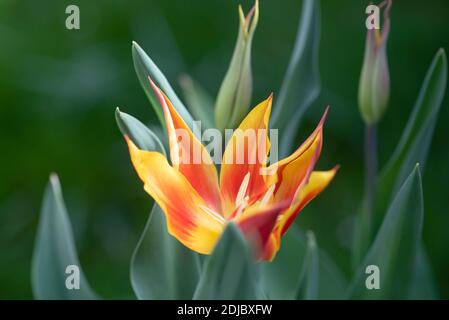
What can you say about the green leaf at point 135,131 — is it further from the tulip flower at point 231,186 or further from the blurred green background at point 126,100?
the blurred green background at point 126,100

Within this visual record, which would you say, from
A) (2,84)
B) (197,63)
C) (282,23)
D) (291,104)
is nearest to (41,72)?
(2,84)

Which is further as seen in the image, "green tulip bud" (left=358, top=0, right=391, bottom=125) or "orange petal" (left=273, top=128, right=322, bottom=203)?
"green tulip bud" (left=358, top=0, right=391, bottom=125)

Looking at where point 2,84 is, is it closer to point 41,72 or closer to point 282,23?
point 41,72

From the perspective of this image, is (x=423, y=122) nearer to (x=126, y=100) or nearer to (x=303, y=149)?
(x=303, y=149)

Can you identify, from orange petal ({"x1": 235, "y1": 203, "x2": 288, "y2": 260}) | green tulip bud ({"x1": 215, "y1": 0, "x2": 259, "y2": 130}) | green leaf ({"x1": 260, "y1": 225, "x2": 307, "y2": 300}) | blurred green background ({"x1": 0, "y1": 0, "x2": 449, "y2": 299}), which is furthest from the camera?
blurred green background ({"x1": 0, "y1": 0, "x2": 449, "y2": 299})

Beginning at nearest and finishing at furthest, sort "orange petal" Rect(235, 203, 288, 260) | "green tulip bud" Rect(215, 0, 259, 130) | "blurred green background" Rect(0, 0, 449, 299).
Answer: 1. "orange petal" Rect(235, 203, 288, 260)
2. "green tulip bud" Rect(215, 0, 259, 130)
3. "blurred green background" Rect(0, 0, 449, 299)

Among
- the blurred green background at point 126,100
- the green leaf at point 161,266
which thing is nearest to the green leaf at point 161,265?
the green leaf at point 161,266

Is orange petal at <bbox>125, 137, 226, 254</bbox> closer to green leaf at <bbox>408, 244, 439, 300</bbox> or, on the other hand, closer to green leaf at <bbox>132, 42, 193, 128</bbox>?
green leaf at <bbox>132, 42, 193, 128</bbox>

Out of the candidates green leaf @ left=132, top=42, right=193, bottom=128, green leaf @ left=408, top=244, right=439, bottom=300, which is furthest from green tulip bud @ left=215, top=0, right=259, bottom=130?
green leaf @ left=408, top=244, right=439, bottom=300
